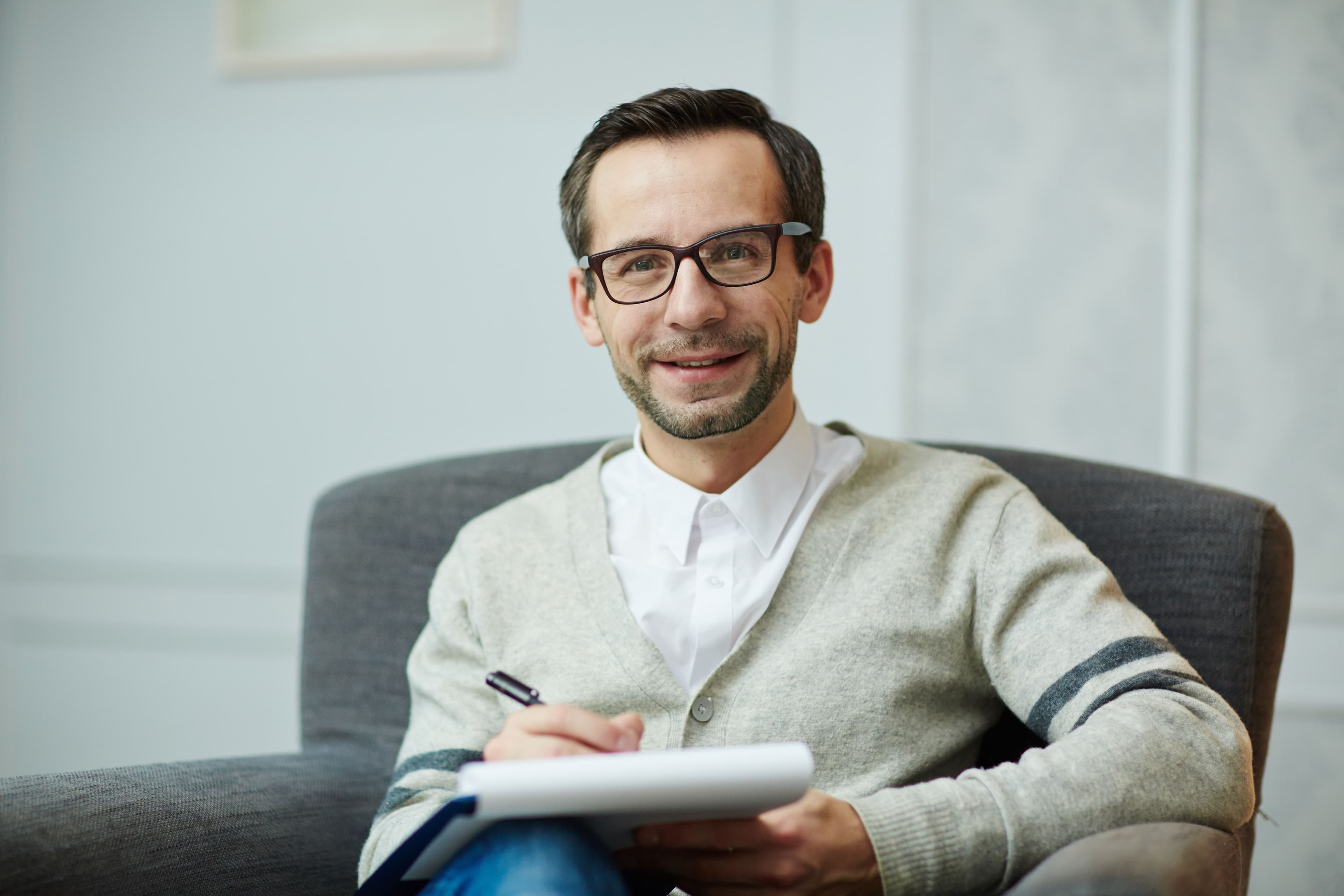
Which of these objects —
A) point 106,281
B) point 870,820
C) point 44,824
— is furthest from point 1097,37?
point 106,281

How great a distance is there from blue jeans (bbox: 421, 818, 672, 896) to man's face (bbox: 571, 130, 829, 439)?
0.53 meters

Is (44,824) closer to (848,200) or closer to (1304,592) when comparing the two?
(848,200)

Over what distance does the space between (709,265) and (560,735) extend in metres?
0.56

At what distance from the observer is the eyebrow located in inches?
48.1

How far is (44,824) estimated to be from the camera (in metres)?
1.01

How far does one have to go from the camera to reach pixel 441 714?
124cm

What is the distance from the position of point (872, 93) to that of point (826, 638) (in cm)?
141

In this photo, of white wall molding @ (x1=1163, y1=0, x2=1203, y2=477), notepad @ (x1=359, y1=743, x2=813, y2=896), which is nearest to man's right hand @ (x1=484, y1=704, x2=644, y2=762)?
notepad @ (x1=359, y1=743, x2=813, y2=896)

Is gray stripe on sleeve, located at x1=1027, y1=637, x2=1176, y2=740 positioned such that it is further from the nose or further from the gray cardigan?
the nose

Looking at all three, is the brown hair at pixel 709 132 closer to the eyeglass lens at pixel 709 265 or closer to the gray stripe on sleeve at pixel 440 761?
the eyeglass lens at pixel 709 265

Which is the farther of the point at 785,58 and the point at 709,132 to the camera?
the point at 785,58

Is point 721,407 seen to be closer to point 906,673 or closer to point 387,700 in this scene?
point 906,673

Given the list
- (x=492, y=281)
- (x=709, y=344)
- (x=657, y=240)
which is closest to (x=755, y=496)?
(x=709, y=344)

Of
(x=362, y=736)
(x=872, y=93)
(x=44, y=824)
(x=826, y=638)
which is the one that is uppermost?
(x=872, y=93)
